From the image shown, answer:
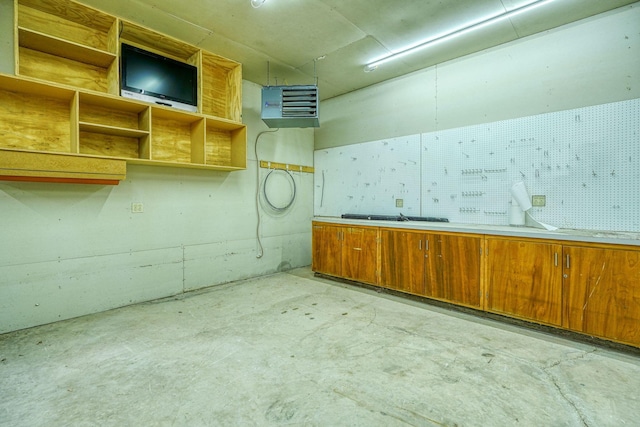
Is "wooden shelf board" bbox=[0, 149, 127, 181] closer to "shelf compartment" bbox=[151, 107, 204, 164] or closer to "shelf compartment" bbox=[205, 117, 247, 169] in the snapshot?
"shelf compartment" bbox=[151, 107, 204, 164]

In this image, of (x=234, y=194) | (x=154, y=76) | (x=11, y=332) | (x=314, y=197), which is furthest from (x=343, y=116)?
(x=11, y=332)

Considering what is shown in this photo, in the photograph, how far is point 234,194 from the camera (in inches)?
166

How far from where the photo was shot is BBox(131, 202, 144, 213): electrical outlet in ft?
10.8

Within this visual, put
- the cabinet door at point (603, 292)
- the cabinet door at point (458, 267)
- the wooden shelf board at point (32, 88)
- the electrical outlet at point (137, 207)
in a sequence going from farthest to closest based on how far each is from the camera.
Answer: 1. the electrical outlet at point (137, 207)
2. the cabinet door at point (458, 267)
3. the wooden shelf board at point (32, 88)
4. the cabinet door at point (603, 292)

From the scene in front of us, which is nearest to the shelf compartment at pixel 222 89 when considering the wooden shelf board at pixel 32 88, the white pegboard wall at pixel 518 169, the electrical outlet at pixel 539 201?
the wooden shelf board at pixel 32 88

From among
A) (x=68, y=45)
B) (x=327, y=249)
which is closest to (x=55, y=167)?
(x=68, y=45)

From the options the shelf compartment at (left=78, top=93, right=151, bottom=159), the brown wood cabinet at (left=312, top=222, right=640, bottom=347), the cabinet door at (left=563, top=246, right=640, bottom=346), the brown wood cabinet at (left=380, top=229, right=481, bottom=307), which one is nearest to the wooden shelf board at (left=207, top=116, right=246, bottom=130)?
the shelf compartment at (left=78, top=93, right=151, bottom=159)

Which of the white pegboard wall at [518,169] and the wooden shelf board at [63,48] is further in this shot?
the white pegboard wall at [518,169]

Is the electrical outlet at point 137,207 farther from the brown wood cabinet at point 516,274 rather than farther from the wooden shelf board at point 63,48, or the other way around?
the brown wood cabinet at point 516,274

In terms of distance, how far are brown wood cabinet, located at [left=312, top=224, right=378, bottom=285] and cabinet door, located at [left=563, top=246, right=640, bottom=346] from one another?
192cm

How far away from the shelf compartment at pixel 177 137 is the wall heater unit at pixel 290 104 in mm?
861

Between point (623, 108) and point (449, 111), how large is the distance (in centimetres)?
157

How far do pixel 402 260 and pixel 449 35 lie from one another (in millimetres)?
2526

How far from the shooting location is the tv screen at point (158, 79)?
2.92m
